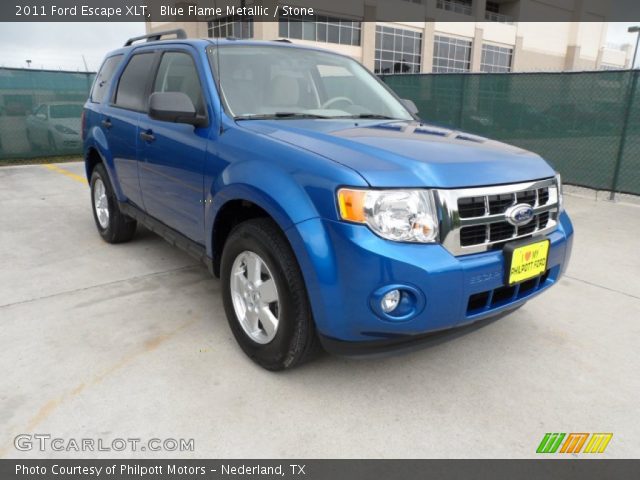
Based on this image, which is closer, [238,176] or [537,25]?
[238,176]

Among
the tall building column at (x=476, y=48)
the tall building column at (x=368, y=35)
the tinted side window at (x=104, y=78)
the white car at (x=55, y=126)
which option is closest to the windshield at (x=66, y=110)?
the white car at (x=55, y=126)

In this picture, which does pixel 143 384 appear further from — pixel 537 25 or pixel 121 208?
pixel 537 25

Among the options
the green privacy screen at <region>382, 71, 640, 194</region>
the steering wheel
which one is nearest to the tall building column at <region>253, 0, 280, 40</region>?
the green privacy screen at <region>382, 71, 640, 194</region>

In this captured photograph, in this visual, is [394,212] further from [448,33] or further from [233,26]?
[448,33]

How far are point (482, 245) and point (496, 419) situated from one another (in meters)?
0.86

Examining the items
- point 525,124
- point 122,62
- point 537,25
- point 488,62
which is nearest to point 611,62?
point 537,25

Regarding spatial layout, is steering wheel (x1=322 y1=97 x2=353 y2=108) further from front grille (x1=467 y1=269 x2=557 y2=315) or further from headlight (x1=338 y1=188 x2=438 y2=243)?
front grille (x1=467 y1=269 x2=557 y2=315)

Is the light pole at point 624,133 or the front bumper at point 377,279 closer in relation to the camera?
the front bumper at point 377,279

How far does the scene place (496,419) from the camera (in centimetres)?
243

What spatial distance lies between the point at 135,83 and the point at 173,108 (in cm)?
155

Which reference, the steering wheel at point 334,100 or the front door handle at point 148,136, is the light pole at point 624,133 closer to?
the steering wheel at point 334,100

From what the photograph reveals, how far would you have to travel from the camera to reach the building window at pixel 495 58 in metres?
44.2

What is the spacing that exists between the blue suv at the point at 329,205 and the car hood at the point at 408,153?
10 mm

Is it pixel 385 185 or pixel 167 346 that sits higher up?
pixel 385 185
